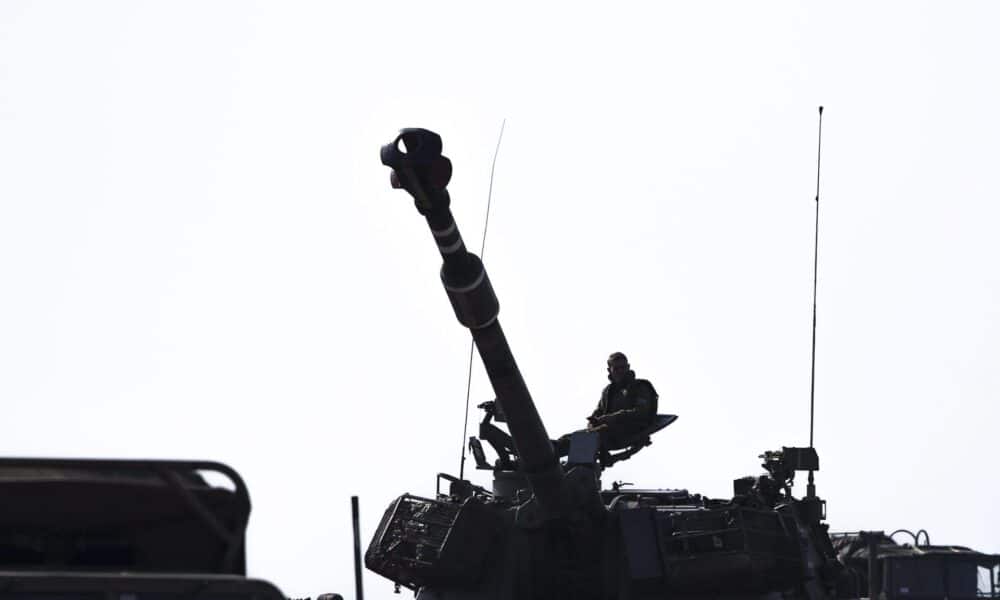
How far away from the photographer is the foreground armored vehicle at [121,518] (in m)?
9.45

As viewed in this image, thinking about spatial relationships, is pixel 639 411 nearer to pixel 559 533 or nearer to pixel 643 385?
pixel 643 385

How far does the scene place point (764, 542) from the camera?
1855 centimetres

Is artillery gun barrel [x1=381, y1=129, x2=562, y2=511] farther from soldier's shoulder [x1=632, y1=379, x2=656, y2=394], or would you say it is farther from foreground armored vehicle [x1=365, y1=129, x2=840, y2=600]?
soldier's shoulder [x1=632, y1=379, x2=656, y2=394]

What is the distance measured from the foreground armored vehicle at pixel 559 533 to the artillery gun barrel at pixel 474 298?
0.7 inches

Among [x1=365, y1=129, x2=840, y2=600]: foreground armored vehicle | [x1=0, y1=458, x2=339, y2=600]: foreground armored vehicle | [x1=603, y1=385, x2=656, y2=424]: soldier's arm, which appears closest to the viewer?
[x1=0, y1=458, x2=339, y2=600]: foreground armored vehicle

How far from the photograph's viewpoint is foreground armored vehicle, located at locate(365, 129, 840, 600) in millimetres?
17922

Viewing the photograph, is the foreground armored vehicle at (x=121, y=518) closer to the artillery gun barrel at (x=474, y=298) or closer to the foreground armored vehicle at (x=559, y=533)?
the artillery gun barrel at (x=474, y=298)

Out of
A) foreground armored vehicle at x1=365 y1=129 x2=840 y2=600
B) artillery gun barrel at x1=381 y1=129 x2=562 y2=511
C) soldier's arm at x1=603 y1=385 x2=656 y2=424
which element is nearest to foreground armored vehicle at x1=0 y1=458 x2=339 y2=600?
artillery gun barrel at x1=381 y1=129 x2=562 y2=511

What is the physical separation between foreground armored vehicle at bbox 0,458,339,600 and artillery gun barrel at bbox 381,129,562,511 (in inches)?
273

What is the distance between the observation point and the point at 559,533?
60.1ft

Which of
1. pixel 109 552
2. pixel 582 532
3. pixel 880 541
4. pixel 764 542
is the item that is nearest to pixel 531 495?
pixel 582 532

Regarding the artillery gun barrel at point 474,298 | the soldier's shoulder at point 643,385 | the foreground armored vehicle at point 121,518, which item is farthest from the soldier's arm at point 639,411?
the foreground armored vehicle at point 121,518

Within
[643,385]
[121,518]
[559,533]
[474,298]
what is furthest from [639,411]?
[121,518]

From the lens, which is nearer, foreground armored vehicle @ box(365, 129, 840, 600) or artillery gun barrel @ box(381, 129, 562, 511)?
artillery gun barrel @ box(381, 129, 562, 511)
